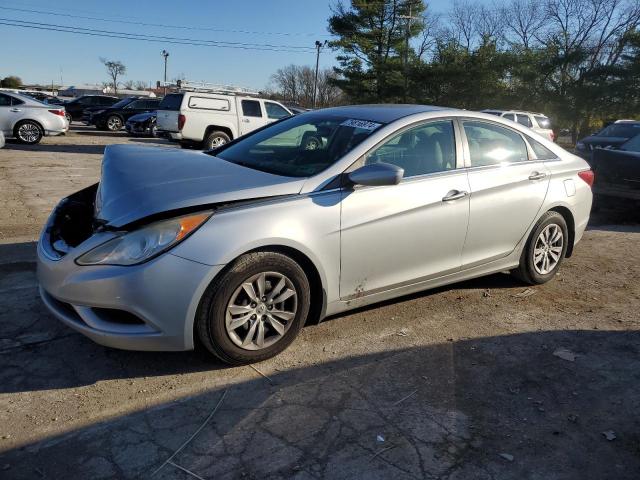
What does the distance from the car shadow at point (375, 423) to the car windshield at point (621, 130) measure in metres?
13.3

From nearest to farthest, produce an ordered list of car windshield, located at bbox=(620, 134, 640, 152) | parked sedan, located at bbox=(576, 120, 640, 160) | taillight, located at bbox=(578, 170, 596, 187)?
taillight, located at bbox=(578, 170, 596, 187) → car windshield, located at bbox=(620, 134, 640, 152) → parked sedan, located at bbox=(576, 120, 640, 160)

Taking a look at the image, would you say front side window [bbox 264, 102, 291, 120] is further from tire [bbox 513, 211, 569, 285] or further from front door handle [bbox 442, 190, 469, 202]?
front door handle [bbox 442, 190, 469, 202]

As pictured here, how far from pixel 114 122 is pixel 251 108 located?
11.4 metres

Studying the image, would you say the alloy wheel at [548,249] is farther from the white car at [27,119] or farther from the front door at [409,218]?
the white car at [27,119]

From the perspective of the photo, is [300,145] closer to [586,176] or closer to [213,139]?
[586,176]

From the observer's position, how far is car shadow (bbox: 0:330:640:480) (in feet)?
7.88

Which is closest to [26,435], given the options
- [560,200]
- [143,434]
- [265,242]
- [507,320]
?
[143,434]

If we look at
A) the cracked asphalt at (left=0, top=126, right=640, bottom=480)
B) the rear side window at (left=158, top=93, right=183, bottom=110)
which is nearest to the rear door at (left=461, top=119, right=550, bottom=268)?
the cracked asphalt at (left=0, top=126, right=640, bottom=480)

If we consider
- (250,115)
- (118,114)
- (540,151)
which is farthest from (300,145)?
(118,114)

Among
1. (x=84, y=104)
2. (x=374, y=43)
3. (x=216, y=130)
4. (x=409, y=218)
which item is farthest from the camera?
(x=374, y=43)

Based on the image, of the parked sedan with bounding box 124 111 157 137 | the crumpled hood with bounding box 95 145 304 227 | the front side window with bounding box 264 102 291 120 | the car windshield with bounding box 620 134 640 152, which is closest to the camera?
the crumpled hood with bounding box 95 145 304 227

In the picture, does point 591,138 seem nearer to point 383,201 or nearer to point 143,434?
point 383,201

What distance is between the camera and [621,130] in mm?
15039

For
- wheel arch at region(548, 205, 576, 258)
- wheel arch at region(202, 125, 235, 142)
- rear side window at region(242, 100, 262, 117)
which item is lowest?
wheel arch at region(548, 205, 576, 258)
